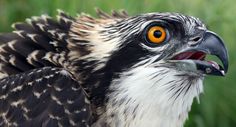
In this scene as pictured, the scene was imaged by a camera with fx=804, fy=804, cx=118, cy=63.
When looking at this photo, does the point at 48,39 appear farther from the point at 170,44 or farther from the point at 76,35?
the point at 170,44

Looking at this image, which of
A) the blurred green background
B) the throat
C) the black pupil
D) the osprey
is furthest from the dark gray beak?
the blurred green background

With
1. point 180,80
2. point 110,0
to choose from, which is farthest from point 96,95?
point 110,0

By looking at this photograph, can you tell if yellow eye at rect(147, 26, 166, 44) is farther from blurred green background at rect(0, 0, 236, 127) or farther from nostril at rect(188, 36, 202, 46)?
blurred green background at rect(0, 0, 236, 127)

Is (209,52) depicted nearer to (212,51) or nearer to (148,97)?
(212,51)

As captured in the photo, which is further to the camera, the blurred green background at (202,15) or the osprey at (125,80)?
the blurred green background at (202,15)

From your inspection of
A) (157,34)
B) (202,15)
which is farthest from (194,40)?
(202,15)

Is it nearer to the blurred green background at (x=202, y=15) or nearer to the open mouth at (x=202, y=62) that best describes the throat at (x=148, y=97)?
the open mouth at (x=202, y=62)

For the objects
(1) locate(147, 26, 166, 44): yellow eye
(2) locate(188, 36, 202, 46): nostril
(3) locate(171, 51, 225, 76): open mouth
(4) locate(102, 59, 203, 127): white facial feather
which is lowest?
(4) locate(102, 59, 203, 127): white facial feather

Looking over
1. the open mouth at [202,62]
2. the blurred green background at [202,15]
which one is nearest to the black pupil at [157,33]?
the open mouth at [202,62]
